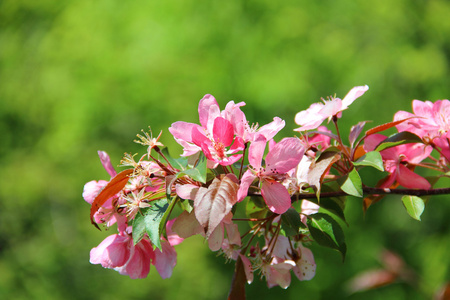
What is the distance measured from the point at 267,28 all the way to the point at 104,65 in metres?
1.27

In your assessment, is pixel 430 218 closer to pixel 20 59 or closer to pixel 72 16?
pixel 72 16

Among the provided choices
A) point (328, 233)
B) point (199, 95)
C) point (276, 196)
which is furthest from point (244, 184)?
point (199, 95)

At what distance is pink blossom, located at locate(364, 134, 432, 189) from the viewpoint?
73 centimetres

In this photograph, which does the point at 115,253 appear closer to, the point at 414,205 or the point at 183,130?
the point at 183,130

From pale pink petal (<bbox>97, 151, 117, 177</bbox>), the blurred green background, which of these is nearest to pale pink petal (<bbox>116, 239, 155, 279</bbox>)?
pale pink petal (<bbox>97, 151, 117, 177</bbox>)

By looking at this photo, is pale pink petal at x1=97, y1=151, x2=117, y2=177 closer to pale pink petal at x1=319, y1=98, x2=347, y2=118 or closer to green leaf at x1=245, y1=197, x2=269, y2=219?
green leaf at x1=245, y1=197, x2=269, y2=219

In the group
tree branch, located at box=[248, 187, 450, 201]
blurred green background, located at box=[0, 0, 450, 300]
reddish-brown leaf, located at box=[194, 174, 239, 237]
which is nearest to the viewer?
reddish-brown leaf, located at box=[194, 174, 239, 237]

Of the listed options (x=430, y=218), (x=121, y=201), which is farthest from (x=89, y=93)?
(x=121, y=201)

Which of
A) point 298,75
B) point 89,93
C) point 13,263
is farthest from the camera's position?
point 13,263

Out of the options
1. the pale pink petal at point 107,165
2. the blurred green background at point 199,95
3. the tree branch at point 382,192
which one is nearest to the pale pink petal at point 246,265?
the tree branch at point 382,192

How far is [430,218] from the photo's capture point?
3914 millimetres

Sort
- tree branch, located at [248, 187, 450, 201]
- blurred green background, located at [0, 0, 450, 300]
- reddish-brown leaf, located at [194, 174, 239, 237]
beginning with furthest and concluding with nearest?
blurred green background, located at [0, 0, 450, 300], tree branch, located at [248, 187, 450, 201], reddish-brown leaf, located at [194, 174, 239, 237]

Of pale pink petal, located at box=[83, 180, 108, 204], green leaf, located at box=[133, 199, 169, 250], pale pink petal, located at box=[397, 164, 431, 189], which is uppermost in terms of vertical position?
pale pink petal, located at box=[83, 180, 108, 204]

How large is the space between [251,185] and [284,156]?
0.07 metres
